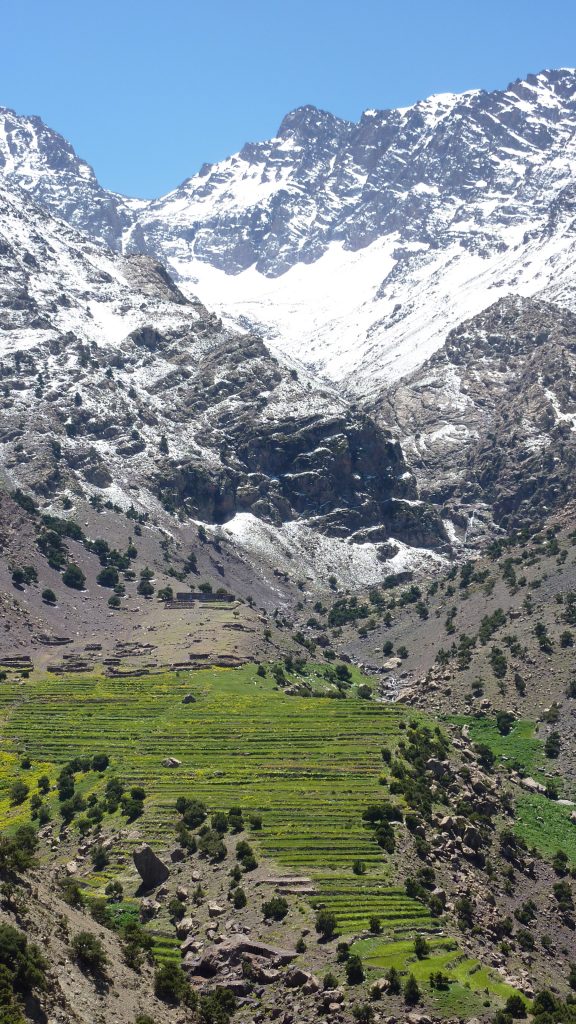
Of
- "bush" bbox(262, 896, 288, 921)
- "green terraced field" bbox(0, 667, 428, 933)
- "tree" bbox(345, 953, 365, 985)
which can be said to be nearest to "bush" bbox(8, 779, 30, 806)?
"green terraced field" bbox(0, 667, 428, 933)

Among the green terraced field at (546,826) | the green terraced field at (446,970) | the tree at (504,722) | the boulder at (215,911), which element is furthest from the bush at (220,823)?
the tree at (504,722)

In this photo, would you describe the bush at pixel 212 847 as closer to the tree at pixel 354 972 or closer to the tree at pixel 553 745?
the tree at pixel 354 972

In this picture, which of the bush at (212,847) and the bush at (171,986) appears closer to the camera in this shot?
the bush at (171,986)

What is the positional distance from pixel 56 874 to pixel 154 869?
1098 centimetres

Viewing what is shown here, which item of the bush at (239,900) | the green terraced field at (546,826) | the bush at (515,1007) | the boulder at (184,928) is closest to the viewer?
the bush at (515,1007)

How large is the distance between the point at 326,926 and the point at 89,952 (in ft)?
88.2

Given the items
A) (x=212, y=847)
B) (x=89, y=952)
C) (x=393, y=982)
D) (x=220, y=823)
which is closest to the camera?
(x=89, y=952)

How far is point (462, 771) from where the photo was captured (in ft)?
509

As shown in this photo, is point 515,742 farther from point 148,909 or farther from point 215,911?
point 148,909

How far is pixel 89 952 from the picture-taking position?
3246 inches

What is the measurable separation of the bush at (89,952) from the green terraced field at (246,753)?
89.8 feet

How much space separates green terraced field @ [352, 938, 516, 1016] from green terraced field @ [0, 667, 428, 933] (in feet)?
12.2

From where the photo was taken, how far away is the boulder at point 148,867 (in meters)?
114

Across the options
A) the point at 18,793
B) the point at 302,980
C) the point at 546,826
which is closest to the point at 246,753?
the point at 18,793
